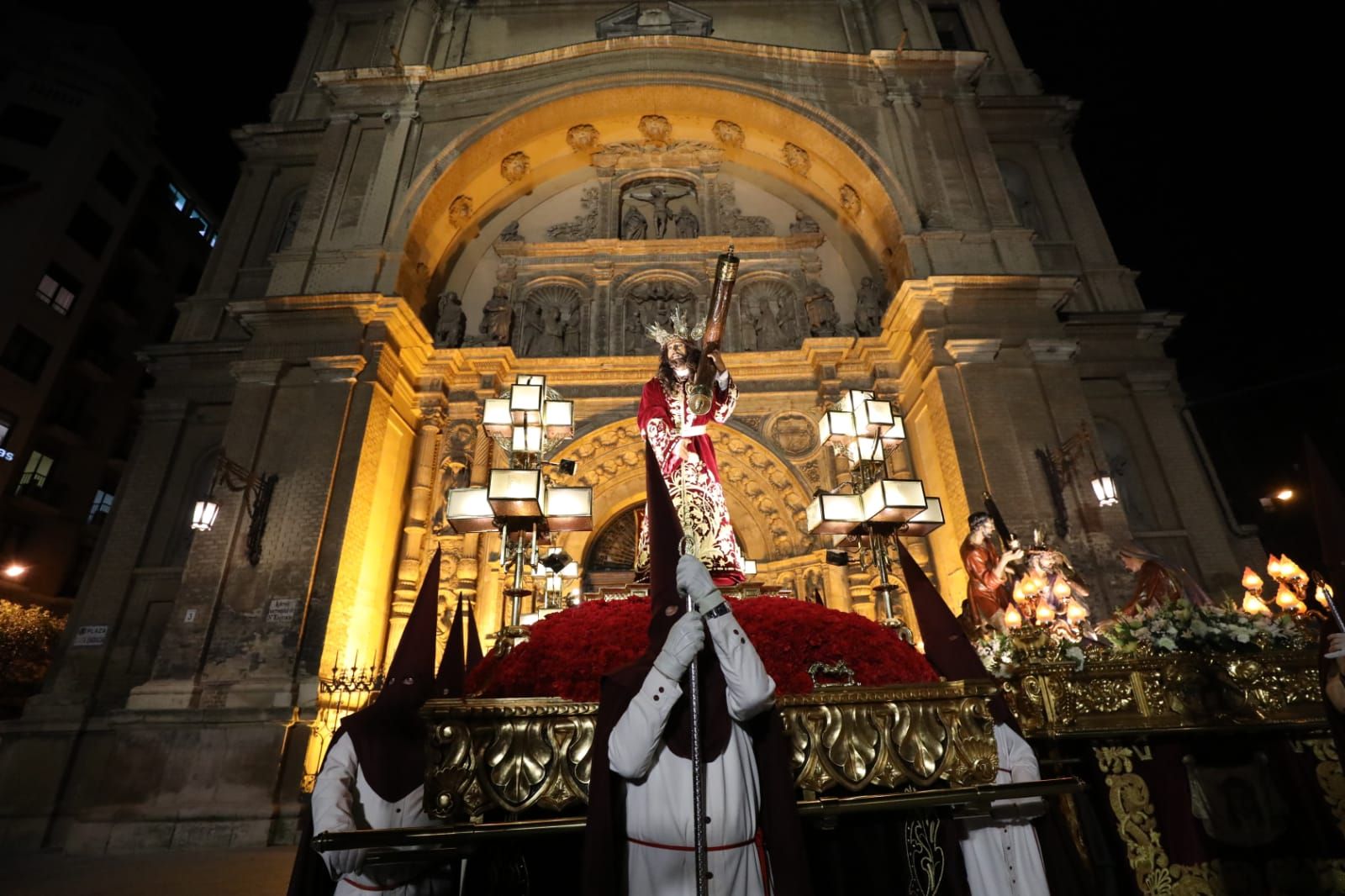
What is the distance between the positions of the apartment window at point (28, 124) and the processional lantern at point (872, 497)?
29.3 meters

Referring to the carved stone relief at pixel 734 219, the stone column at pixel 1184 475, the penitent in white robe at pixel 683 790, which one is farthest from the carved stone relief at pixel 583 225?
the penitent in white robe at pixel 683 790

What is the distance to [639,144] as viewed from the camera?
48.4ft

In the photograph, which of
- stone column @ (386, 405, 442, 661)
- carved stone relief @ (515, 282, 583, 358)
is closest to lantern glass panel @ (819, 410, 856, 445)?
stone column @ (386, 405, 442, 661)

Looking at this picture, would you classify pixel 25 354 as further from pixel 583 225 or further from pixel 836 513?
pixel 836 513

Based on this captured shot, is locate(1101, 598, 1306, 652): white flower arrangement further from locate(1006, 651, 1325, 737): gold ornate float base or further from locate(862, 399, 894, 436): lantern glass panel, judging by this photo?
locate(862, 399, 894, 436): lantern glass panel

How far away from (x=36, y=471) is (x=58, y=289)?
19.5 ft

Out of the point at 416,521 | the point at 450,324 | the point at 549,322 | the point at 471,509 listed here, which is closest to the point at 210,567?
the point at 416,521

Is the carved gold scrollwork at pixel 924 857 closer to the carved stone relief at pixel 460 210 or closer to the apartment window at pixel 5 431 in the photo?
the carved stone relief at pixel 460 210

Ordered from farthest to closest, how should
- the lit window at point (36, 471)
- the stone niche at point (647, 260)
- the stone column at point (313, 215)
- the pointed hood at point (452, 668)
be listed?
the lit window at point (36, 471), the stone niche at point (647, 260), the stone column at point (313, 215), the pointed hood at point (452, 668)

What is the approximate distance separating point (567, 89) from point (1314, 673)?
14282 mm

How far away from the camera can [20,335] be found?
19.2m

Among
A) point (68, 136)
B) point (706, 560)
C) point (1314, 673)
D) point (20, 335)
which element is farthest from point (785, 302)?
point (68, 136)

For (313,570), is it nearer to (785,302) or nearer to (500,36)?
(785,302)

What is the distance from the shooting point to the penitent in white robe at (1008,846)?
3.03 m
